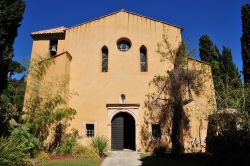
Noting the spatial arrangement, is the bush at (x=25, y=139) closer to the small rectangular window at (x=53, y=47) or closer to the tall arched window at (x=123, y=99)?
the tall arched window at (x=123, y=99)

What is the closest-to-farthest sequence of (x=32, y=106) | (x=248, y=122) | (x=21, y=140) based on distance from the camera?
1. (x=248, y=122)
2. (x=21, y=140)
3. (x=32, y=106)

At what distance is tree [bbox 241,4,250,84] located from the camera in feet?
75.0

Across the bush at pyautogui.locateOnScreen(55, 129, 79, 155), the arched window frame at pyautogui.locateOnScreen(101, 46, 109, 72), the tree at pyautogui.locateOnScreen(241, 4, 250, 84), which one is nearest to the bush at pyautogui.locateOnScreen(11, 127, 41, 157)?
the bush at pyautogui.locateOnScreen(55, 129, 79, 155)

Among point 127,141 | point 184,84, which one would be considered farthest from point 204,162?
point 127,141

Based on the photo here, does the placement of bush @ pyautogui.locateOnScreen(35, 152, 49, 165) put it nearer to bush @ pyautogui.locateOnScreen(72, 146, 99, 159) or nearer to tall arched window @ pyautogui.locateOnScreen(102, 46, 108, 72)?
bush @ pyautogui.locateOnScreen(72, 146, 99, 159)

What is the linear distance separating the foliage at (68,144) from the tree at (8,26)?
5614 mm

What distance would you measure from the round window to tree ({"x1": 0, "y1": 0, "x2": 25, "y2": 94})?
27.6 ft

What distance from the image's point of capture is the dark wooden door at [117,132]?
2044cm

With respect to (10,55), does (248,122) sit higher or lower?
lower

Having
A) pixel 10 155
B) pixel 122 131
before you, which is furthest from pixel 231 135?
pixel 10 155

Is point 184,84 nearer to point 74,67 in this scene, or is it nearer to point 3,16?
point 74,67

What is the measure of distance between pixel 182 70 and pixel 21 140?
10.7m

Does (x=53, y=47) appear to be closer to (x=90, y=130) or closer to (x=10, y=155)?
(x=90, y=130)

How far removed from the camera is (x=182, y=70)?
18.1 m
